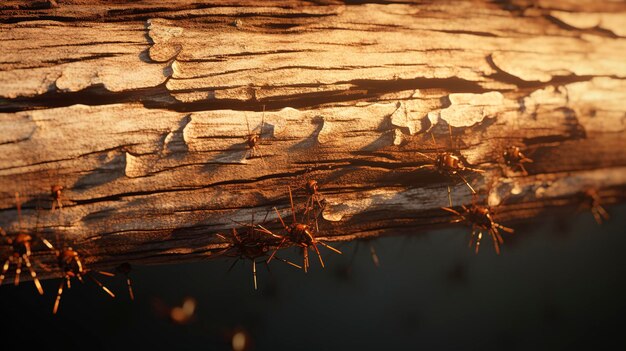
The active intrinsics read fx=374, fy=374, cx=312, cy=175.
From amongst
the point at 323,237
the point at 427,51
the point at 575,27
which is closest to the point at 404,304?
the point at 323,237

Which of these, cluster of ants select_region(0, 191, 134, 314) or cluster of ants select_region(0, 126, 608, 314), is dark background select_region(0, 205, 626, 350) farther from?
cluster of ants select_region(0, 191, 134, 314)

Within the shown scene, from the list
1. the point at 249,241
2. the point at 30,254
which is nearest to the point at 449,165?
the point at 249,241

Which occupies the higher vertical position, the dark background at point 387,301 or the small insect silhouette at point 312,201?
the small insect silhouette at point 312,201

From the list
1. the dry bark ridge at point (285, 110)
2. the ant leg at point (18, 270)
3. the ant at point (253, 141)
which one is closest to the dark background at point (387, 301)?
the dry bark ridge at point (285, 110)

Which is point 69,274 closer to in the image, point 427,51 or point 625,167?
point 427,51

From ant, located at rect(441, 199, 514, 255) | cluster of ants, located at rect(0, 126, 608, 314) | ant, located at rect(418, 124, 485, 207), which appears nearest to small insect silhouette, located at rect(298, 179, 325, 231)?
cluster of ants, located at rect(0, 126, 608, 314)

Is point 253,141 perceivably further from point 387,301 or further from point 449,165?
point 387,301

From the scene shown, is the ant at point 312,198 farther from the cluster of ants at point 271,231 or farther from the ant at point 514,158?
the ant at point 514,158
